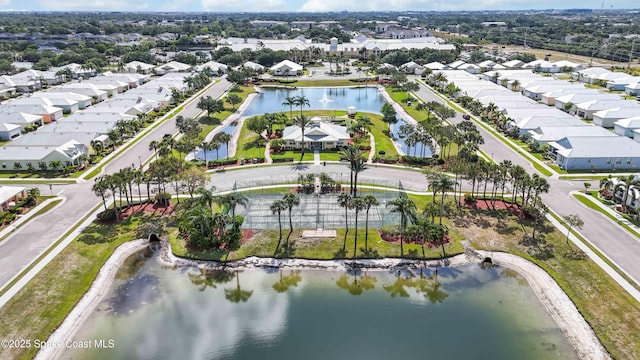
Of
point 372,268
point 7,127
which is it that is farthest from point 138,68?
point 372,268

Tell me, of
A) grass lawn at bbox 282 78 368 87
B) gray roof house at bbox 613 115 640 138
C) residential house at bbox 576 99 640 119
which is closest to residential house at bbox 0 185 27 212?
grass lawn at bbox 282 78 368 87

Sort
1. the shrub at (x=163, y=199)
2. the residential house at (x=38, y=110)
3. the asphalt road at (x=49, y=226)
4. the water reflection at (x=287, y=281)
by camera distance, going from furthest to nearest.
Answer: the residential house at (x=38, y=110) < the shrub at (x=163, y=199) < the asphalt road at (x=49, y=226) < the water reflection at (x=287, y=281)

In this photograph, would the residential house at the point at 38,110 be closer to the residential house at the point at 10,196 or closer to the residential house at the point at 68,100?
the residential house at the point at 68,100

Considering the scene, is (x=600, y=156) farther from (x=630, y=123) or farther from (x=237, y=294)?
(x=237, y=294)

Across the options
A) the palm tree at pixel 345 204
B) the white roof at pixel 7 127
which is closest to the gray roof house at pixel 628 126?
the palm tree at pixel 345 204

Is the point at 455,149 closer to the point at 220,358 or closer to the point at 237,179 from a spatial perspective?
the point at 237,179

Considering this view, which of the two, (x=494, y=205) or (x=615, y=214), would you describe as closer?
(x=615, y=214)

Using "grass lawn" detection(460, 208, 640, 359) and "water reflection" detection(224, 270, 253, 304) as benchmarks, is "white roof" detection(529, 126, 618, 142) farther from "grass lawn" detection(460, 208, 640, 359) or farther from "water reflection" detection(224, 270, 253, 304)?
"water reflection" detection(224, 270, 253, 304)

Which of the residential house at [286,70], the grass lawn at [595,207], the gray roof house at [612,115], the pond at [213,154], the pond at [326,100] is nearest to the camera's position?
the grass lawn at [595,207]
